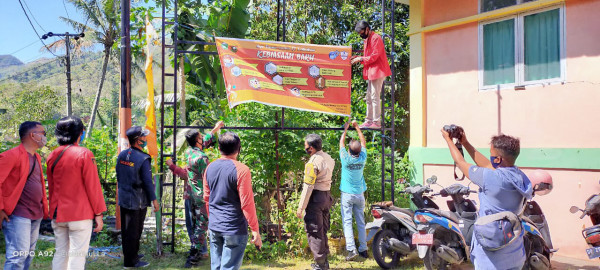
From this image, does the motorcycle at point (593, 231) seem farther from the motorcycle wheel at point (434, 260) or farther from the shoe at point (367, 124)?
the shoe at point (367, 124)

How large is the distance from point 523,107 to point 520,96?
173 mm

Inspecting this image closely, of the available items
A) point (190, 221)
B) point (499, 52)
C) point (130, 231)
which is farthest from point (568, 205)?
point (130, 231)

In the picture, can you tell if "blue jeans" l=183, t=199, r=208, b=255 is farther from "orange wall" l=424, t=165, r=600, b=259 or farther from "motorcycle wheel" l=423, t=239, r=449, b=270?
"orange wall" l=424, t=165, r=600, b=259

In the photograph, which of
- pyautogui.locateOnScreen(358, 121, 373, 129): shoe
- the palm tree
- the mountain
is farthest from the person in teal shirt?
the mountain

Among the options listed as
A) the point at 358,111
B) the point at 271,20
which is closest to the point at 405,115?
the point at 358,111

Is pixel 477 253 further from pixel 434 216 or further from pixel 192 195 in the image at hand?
pixel 192 195

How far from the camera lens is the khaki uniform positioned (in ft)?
18.2

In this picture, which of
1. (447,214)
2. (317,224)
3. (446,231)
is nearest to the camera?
(447,214)

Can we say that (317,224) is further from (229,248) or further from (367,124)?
(229,248)

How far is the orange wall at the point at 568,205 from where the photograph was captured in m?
6.21

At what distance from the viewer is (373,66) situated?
6801 mm

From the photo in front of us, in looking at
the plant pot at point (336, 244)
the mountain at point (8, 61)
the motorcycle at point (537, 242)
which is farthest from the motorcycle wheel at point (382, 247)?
the mountain at point (8, 61)

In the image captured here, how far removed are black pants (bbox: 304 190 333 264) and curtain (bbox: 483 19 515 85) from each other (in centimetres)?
352

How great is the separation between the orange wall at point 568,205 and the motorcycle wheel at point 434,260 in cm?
200
